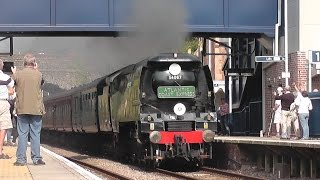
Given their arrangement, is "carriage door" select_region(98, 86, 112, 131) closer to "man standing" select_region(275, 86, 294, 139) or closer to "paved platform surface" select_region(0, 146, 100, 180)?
"man standing" select_region(275, 86, 294, 139)

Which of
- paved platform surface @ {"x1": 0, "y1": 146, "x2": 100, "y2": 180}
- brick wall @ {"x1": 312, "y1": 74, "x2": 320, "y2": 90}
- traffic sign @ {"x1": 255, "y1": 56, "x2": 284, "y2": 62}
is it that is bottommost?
paved platform surface @ {"x1": 0, "y1": 146, "x2": 100, "y2": 180}

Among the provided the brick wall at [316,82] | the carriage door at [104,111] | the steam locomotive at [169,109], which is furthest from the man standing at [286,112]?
the carriage door at [104,111]

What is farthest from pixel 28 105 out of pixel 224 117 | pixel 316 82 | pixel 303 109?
pixel 224 117

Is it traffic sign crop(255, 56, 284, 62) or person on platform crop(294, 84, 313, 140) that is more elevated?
traffic sign crop(255, 56, 284, 62)

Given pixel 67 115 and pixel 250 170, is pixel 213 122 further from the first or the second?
pixel 67 115

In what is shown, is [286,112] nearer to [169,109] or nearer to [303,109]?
[303,109]

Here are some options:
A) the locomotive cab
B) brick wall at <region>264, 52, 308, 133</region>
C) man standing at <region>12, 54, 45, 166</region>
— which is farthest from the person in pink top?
man standing at <region>12, 54, 45, 166</region>

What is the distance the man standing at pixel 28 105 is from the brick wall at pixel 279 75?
13.3m

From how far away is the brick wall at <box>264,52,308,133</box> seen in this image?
2180 cm

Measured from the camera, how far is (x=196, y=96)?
16.8m

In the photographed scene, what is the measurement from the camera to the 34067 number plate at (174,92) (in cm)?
1659

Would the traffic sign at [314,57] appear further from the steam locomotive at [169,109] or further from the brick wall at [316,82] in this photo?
the steam locomotive at [169,109]

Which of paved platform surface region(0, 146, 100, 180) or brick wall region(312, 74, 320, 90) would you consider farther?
brick wall region(312, 74, 320, 90)

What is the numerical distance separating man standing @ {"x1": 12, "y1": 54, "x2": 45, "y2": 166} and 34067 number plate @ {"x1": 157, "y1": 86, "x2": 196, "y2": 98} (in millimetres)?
7062
